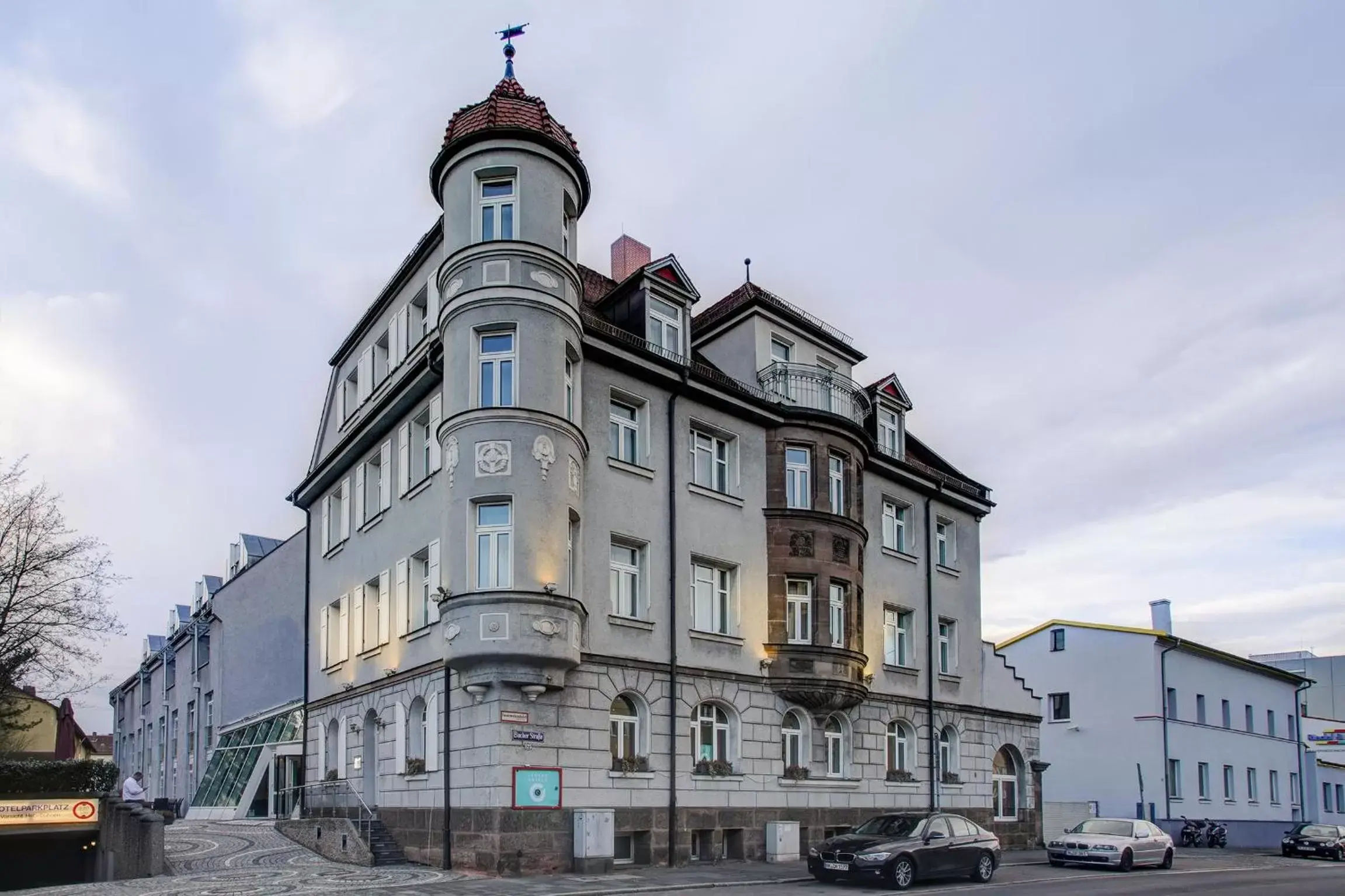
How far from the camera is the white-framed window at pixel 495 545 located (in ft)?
77.6

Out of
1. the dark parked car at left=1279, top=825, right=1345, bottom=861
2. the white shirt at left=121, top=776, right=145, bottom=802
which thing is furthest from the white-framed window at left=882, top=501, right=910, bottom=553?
the white shirt at left=121, top=776, right=145, bottom=802

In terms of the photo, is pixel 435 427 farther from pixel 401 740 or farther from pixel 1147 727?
pixel 1147 727

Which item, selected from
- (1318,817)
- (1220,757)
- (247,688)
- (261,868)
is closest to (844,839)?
(261,868)

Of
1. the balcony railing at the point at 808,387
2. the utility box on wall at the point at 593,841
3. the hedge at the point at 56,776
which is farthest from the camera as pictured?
the balcony railing at the point at 808,387

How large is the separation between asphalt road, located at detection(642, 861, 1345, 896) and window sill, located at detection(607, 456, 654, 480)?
9.44 metres

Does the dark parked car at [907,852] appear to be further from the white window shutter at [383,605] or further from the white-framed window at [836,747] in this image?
the white window shutter at [383,605]

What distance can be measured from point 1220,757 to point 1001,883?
33.2 meters

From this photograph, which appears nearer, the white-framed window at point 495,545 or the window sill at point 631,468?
the white-framed window at point 495,545

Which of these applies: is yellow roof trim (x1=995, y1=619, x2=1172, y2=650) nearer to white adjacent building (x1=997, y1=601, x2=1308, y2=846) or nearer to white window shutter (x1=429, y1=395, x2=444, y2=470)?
white adjacent building (x1=997, y1=601, x2=1308, y2=846)

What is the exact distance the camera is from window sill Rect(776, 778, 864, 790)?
29344mm

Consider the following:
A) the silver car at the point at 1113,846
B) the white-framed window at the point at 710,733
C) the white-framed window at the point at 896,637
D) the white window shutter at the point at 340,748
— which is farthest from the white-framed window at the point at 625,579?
the silver car at the point at 1113,846

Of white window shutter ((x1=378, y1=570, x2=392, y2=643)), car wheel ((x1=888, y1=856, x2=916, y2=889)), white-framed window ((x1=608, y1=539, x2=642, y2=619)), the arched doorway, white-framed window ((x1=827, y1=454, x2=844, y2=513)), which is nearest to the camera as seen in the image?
car wheel ((x1=888, y1=856, x2=916, y2=889))

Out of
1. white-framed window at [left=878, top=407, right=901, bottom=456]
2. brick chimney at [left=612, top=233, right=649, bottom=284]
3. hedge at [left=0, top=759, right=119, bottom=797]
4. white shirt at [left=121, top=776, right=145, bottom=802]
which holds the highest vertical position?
brick chimney at [left=612, top=233, right=649, bottom=284]

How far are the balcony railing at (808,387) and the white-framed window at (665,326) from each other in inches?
117
